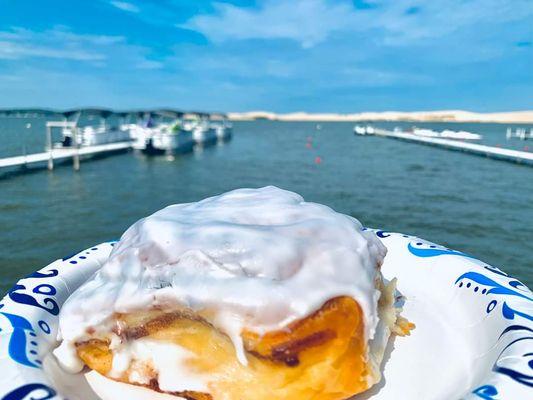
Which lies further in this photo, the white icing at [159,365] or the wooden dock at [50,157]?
the wooden dock at [50,157]

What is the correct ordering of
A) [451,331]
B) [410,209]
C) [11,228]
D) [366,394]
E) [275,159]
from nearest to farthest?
1. [366,394]
2. [451,331]
3. [11,228]
4. [410,209]
5. [275,159]

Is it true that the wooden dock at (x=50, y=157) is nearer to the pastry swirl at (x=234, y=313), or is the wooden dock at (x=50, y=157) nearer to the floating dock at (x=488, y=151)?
the pastry swirl at (x=234, y=313)

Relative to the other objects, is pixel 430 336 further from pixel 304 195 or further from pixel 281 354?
pixel 304 195

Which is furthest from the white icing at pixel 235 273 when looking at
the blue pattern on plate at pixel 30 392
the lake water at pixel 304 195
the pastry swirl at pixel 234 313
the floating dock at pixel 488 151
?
the floating dock at pixel 488 151

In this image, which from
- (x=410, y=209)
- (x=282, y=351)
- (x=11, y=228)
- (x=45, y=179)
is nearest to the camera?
(x=282, y=351)

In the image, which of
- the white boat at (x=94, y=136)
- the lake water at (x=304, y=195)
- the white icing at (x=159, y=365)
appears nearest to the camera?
the white icing at (x=159, y=365)

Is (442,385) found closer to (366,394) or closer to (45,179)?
(366,394)

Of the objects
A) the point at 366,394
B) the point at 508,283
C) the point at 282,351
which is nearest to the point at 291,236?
the point at 282,351
